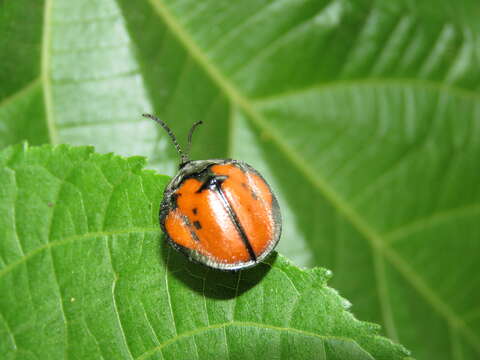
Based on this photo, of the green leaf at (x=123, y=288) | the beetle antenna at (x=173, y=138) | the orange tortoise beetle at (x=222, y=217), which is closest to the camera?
the green leaf at (x=123, y=288)

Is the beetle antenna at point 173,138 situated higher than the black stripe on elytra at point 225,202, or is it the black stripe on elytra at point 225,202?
the black stripe on elytra at point 225,202

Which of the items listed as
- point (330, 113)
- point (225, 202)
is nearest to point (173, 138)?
point (225, 202)

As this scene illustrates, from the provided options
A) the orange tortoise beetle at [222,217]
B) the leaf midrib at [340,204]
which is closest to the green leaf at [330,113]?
the leaf midrib at [340,204]

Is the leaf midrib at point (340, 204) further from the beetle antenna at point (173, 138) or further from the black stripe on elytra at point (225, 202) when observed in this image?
the black stripe on elytra at point (225, 202)

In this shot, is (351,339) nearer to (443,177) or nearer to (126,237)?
(126,237)

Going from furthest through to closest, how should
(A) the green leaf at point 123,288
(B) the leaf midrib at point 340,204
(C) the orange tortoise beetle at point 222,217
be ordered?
(B) the leaf midrib at point 340,204
(C) the orange tortoise beetle at point 222,217
(A) the green leaf at point 123,288

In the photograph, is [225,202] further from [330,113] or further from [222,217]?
[330,113]

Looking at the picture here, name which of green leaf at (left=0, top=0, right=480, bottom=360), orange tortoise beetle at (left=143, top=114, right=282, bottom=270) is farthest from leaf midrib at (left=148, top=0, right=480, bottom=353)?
orange tortoise beetle at (left=143, top=114, right=282, bottom=270)

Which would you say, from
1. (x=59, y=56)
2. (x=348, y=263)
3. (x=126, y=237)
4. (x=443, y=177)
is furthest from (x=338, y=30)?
(x=126, y=237)
